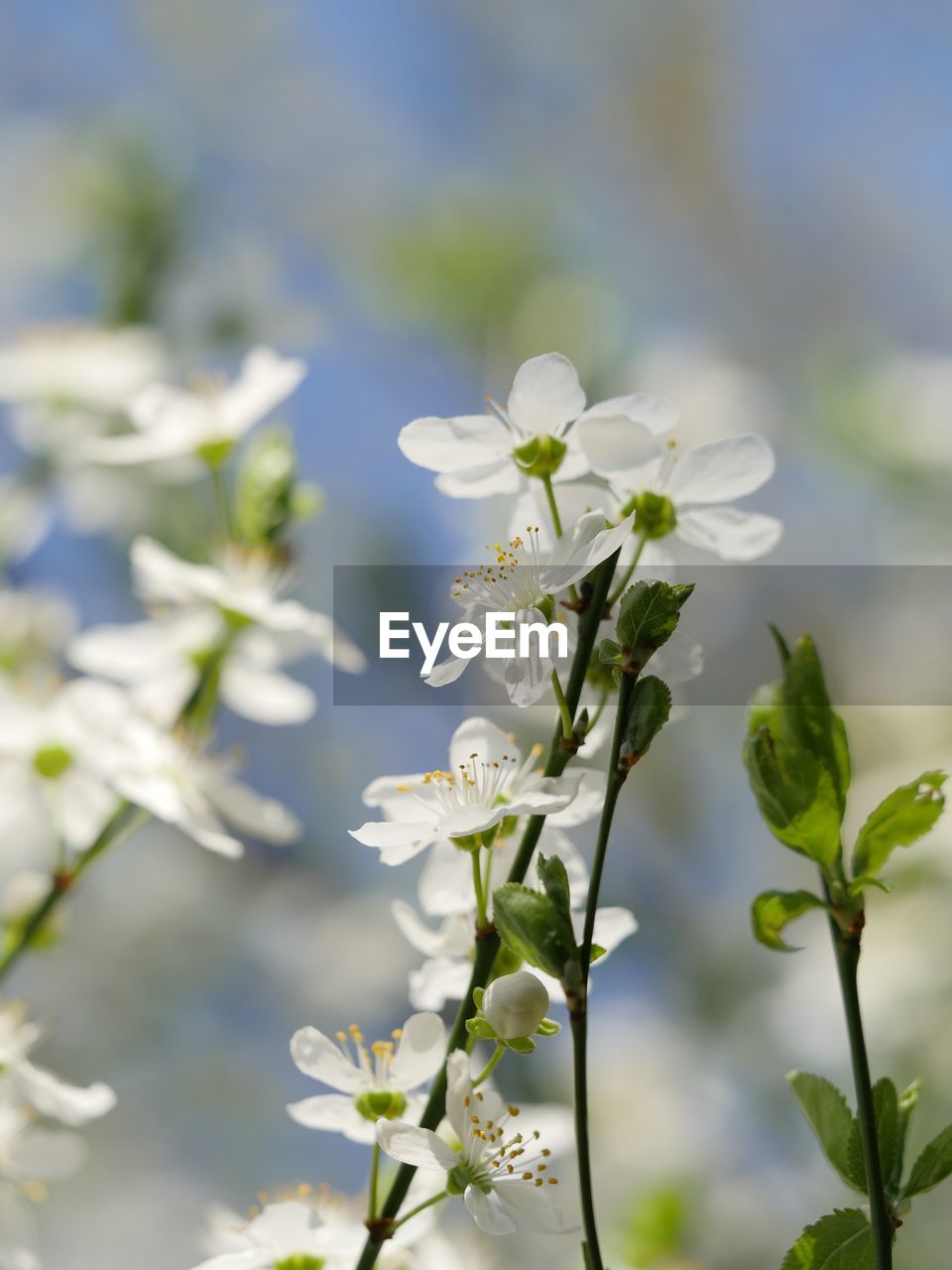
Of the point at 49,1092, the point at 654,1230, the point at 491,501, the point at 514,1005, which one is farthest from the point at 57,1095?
the point at 491,501

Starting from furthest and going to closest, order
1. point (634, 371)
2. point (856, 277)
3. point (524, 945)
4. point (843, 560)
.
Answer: point (856, 277)
point (634, 371)
point (843, 560)
point (524, 945)

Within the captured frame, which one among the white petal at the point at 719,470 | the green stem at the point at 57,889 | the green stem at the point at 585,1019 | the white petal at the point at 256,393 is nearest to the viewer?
the green stem at the point at 585,1019

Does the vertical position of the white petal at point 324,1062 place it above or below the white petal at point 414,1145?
above

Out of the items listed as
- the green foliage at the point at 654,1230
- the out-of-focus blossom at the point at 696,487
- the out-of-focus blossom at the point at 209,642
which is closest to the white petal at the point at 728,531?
the out-of-focus blossom at the point at 696,487

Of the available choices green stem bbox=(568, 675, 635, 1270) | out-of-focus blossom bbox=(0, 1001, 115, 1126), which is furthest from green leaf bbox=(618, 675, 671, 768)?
out-of-focus blossom bbox=(0, 1001, 115, 1126)

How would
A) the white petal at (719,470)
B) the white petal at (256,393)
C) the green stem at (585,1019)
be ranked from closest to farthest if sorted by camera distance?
the green stem at (585,1019)
the white petal at (719,470)
the white petal at (256,393)

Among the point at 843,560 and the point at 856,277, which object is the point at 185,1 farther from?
the point at 843,560

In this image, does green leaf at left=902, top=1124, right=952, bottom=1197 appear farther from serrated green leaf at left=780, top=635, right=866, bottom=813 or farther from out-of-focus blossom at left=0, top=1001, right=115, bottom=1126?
out-of-focus blossom at left=0, top=1001, right=115, bottom=1126

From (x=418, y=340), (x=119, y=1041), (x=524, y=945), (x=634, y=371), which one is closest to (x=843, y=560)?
(x=634, y=371)

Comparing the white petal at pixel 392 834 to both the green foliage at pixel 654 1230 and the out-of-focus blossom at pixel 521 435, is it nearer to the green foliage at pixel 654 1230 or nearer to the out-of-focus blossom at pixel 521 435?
the out-of-focus blossom at pixel 521 435
